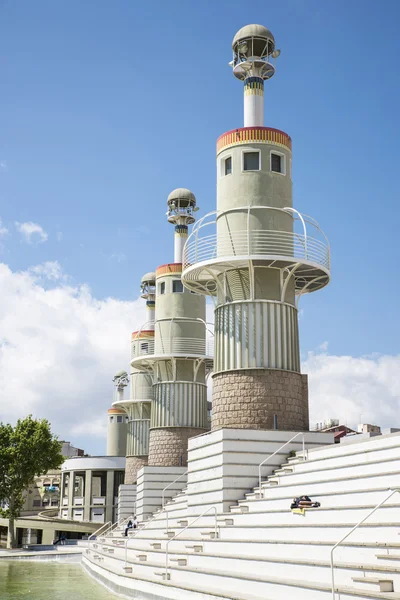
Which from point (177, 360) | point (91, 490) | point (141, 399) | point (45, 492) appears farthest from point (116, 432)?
point (177, 360)

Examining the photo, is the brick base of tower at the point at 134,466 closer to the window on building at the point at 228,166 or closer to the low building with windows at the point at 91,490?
the low building with windows at the point at 91,490

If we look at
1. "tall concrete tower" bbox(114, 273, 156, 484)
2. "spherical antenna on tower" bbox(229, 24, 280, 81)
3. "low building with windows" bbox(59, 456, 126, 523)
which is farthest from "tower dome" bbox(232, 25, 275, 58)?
"low building with windows" bbox(59, 456, 126, 523)

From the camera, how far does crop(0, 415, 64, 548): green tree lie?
1853 inches

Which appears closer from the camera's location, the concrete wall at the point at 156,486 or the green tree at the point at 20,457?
the concrete wall at the point at 156,486

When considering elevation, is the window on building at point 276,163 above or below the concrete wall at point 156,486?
above

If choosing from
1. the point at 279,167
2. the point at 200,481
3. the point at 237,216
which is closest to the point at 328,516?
the point at 200,481

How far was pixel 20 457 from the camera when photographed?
47344mm

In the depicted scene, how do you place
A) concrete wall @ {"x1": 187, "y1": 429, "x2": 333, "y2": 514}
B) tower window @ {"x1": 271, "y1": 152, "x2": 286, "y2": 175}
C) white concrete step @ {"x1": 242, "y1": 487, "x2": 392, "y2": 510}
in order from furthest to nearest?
tower window @ {"x1": 271, "y1": 152, "x2": 286, "y2": 175}
concrete wall @ {"x1": 187, "y1": 429, "x2": 333, "y2": 514}
white concrete step @ {"x1": 242, "y1": 487, "x2": 392, "y2": 510}

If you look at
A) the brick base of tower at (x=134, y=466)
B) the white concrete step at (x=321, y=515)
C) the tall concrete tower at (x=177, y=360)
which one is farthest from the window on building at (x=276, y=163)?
the brick base of tower at (x=134, y=466)

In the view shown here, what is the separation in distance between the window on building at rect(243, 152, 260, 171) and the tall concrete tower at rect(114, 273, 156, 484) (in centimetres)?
2392

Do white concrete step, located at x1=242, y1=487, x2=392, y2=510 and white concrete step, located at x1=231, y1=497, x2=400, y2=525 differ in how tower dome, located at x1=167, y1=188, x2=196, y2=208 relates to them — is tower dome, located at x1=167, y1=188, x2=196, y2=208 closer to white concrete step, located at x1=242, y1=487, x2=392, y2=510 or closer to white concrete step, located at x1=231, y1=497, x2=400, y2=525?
white concrete step, located at x1=242, y1=487, x2=392, y2=510

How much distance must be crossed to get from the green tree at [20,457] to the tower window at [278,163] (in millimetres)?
29802

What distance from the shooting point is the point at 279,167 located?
25031mm

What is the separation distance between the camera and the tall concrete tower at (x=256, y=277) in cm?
2262
